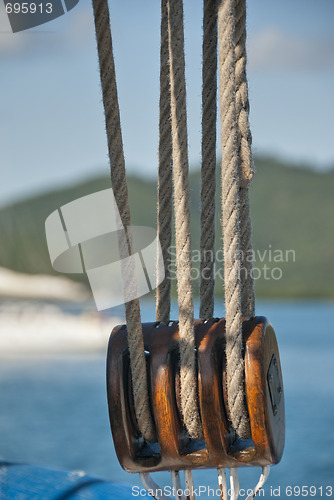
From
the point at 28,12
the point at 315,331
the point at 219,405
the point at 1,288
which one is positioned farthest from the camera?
the point at 315,331

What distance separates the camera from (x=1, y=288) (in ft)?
78.0

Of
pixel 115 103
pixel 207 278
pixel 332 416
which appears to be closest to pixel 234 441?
pixel 207 278

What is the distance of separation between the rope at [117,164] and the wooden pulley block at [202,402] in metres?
0.02

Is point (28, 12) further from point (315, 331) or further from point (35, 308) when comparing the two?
point (315, 331)

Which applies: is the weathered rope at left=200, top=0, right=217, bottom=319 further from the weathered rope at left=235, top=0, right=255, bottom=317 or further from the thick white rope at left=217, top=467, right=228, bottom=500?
the thick white rope at left=217, top=467, right=228, bottom=500

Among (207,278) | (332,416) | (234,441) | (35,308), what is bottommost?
(35,308)

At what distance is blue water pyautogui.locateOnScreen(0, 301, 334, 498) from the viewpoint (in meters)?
8.77

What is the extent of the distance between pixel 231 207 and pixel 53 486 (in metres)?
0.80

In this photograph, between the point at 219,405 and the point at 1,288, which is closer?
the point at 219,405

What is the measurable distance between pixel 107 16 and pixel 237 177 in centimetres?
25

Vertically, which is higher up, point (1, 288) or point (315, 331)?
point (1, 288)

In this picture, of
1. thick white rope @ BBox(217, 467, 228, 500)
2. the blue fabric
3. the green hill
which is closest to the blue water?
the blue fabric

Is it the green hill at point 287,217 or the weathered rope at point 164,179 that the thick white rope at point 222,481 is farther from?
the green hill at point 287,217

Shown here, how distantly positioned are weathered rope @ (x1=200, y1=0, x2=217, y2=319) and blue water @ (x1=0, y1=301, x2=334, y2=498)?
6.89 metres
